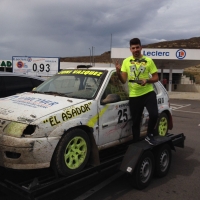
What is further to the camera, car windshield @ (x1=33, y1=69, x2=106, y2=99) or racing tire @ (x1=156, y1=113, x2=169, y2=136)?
racing tire @ (x1=156, y1=113, x2=169, y2=136)

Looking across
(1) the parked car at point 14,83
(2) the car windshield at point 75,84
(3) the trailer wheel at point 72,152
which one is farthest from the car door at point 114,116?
(1) the parked car at point 14,83

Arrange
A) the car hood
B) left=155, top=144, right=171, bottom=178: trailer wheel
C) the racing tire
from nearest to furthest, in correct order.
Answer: the car hood
left=155, top=144, right=171, bottom=178: trailer wheel
the racing tire

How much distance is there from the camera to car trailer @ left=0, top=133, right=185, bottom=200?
3.10 meters

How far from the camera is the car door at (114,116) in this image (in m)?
4.22

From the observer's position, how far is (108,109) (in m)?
4.32

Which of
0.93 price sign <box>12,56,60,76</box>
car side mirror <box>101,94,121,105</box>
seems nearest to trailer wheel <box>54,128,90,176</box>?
car side mirror <box>101,94,121,105</box>

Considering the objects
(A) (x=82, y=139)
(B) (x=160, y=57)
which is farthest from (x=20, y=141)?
(B) (x=160, y=57)

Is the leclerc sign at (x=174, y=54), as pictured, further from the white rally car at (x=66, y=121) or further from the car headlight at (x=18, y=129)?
the car headlight at (x=18, y=129)

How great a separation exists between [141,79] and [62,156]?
6.03 feet

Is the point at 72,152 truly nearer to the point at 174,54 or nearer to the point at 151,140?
the point at 151,140

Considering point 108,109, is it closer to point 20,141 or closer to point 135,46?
point 135,46

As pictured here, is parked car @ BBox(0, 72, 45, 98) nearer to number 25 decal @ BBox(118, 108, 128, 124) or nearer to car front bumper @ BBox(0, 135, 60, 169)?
number 25 decal @ BBox(118, 108, 128, 124)

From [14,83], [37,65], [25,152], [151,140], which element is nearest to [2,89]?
[14,83]

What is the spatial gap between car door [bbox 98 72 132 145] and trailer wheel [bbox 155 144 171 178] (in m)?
0.62
